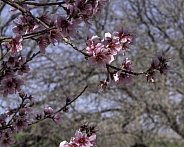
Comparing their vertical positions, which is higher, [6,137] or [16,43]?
[16,43]

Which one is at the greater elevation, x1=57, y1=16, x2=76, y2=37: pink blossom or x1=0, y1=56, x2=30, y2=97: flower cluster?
x1=57, y1=16, x2=76, y2=37: pink blossom

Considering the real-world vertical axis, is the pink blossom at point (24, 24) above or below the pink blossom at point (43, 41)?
above

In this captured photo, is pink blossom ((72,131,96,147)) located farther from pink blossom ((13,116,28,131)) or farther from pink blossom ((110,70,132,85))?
pink blossom ((13,116,28,131))

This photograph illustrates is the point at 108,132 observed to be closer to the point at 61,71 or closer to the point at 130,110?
the point at 130,110

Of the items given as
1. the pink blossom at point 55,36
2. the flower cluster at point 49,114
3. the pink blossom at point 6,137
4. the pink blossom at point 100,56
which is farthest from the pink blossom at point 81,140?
the flower cluster at point 49,114

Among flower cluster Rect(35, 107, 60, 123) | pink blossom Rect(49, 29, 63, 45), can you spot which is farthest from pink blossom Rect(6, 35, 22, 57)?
flower cluster Rect(35, 107, 60, 123)

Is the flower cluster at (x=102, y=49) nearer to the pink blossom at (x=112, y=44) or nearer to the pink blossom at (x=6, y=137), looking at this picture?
the pink blossom at (x=112, y=44)

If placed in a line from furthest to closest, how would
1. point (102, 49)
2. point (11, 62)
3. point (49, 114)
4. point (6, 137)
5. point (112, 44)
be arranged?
point (49, 114) < point (6, 137) < point (11, 62) < point (112, 44) < point (102, 49)

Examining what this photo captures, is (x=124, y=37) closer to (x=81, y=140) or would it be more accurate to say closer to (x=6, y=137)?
(x=81, y=140)

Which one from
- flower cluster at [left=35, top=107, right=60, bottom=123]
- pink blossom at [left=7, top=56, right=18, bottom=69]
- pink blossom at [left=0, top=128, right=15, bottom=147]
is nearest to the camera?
pink blossom at [left=7, top=56, right=18, bottom=69]

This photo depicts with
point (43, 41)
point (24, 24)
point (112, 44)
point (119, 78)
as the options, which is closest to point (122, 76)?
point (119, 78)

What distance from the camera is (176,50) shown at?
9797mm

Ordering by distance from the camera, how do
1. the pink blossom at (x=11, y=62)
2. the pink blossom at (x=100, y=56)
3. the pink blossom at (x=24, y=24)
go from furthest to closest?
the pink blossom at (x=11, y=62) < the pink blossom at (x=24, y=24) < the pink blossom at (x=100, y=56)

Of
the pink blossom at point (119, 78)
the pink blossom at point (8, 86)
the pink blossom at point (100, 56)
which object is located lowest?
the pink blossom at point (8, 86)
